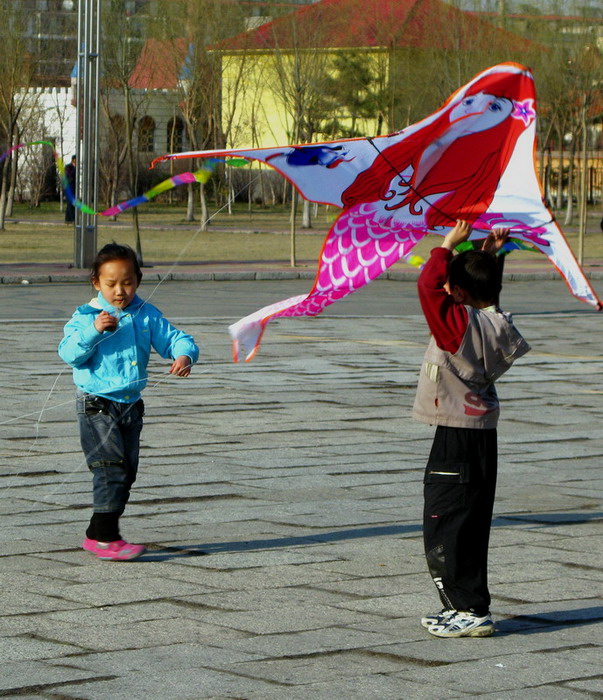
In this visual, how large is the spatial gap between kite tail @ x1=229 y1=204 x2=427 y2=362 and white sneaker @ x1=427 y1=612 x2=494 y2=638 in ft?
3.93

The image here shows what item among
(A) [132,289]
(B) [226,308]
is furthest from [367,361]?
(A) [132,289]

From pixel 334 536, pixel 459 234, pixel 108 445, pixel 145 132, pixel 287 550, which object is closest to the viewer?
pixel 459 234

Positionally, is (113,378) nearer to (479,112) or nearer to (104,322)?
(104,322)

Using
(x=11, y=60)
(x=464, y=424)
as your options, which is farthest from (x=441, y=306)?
(x=11, y=60)

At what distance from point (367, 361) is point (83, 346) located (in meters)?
7.41

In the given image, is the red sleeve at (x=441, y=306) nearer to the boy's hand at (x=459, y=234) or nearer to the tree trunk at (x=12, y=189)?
the boy's hand at (x=459, y=234)

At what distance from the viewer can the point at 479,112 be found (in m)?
5.02

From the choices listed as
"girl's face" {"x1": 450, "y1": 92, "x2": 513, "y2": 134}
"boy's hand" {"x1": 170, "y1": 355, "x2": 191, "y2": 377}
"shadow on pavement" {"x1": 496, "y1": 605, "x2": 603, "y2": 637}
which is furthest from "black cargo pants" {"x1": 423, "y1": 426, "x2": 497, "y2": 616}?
"boy's hand" {"x1": 170, "y1": 355, "x2": 191, "y2": 377}

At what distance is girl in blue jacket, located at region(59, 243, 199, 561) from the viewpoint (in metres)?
5.69

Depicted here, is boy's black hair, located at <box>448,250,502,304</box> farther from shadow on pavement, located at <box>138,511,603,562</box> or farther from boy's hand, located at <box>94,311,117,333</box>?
shadow on pavement, located at <box>138,511,603,562</box>

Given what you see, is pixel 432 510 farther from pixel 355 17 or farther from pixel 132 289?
pixel 355 17

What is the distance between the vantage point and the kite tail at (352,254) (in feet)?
16.4

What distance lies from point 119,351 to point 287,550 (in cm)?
113

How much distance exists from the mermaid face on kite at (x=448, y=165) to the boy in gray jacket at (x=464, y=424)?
0.30m
